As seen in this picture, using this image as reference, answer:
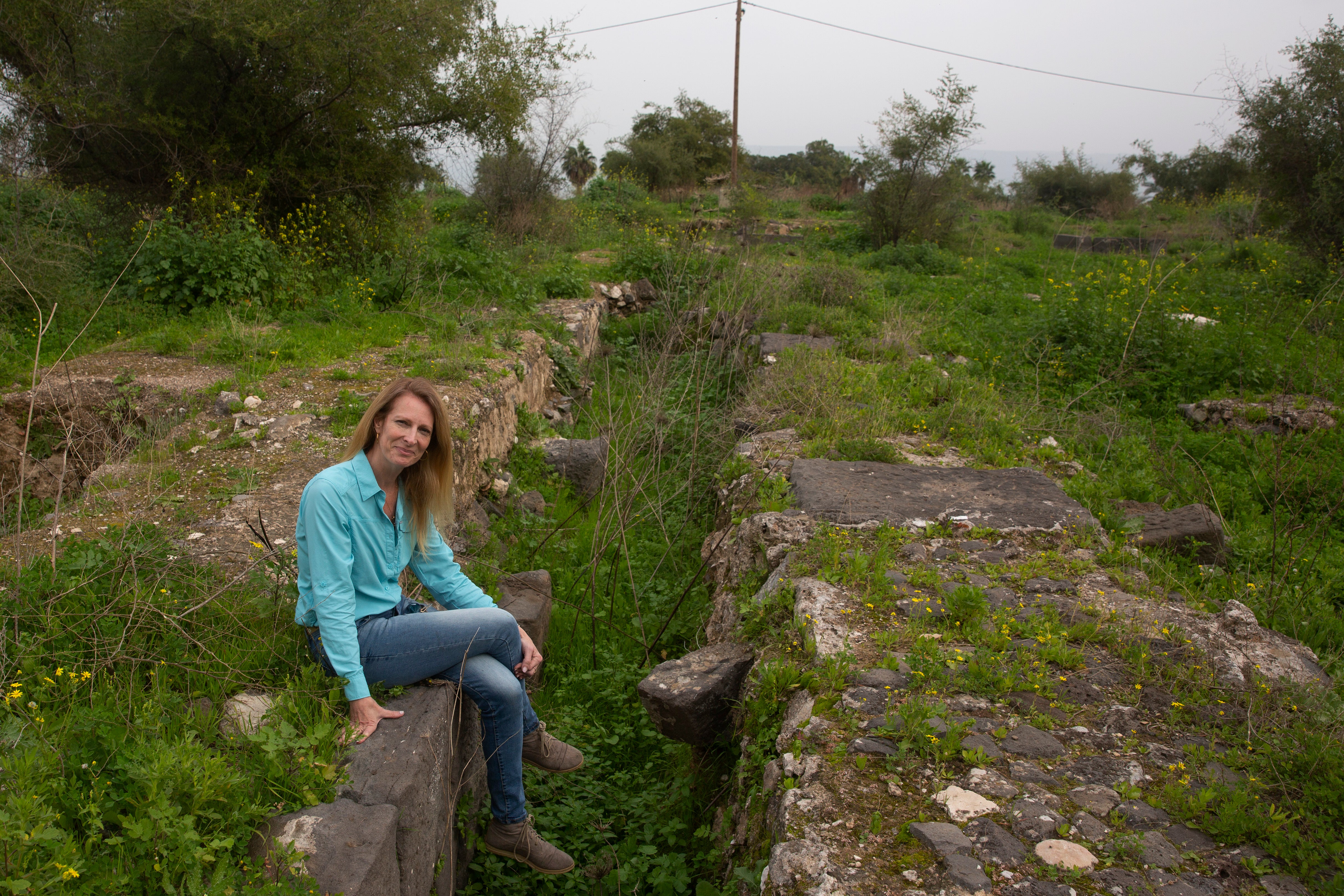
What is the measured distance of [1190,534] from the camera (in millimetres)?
4590

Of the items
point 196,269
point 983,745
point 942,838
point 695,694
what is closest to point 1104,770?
point 983,745

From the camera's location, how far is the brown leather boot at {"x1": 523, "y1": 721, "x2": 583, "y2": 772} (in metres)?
3.10

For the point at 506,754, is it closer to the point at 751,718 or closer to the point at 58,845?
the point at 751,718

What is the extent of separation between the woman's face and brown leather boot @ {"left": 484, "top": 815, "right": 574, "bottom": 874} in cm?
148

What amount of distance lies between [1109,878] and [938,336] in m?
7.51

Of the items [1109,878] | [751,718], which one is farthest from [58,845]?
[1109,878]

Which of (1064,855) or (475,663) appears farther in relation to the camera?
(475,663)

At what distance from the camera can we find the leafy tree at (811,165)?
30703 millimetres

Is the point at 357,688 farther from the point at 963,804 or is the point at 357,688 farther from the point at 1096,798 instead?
the point at 1096,798

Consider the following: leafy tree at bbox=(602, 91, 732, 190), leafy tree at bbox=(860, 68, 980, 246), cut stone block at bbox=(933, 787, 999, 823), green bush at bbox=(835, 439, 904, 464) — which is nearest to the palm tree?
leafy tree at bbox=(602, 91, 732, 190)

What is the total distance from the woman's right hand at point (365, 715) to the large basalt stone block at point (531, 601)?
1.46m

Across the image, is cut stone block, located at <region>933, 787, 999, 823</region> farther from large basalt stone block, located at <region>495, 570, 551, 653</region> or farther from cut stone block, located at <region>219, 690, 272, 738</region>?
large basalt stone block, located at <region>495, 570, 551, 653</region>

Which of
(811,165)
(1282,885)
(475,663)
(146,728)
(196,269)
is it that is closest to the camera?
(1282,885)

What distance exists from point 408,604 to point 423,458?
0.59 m
